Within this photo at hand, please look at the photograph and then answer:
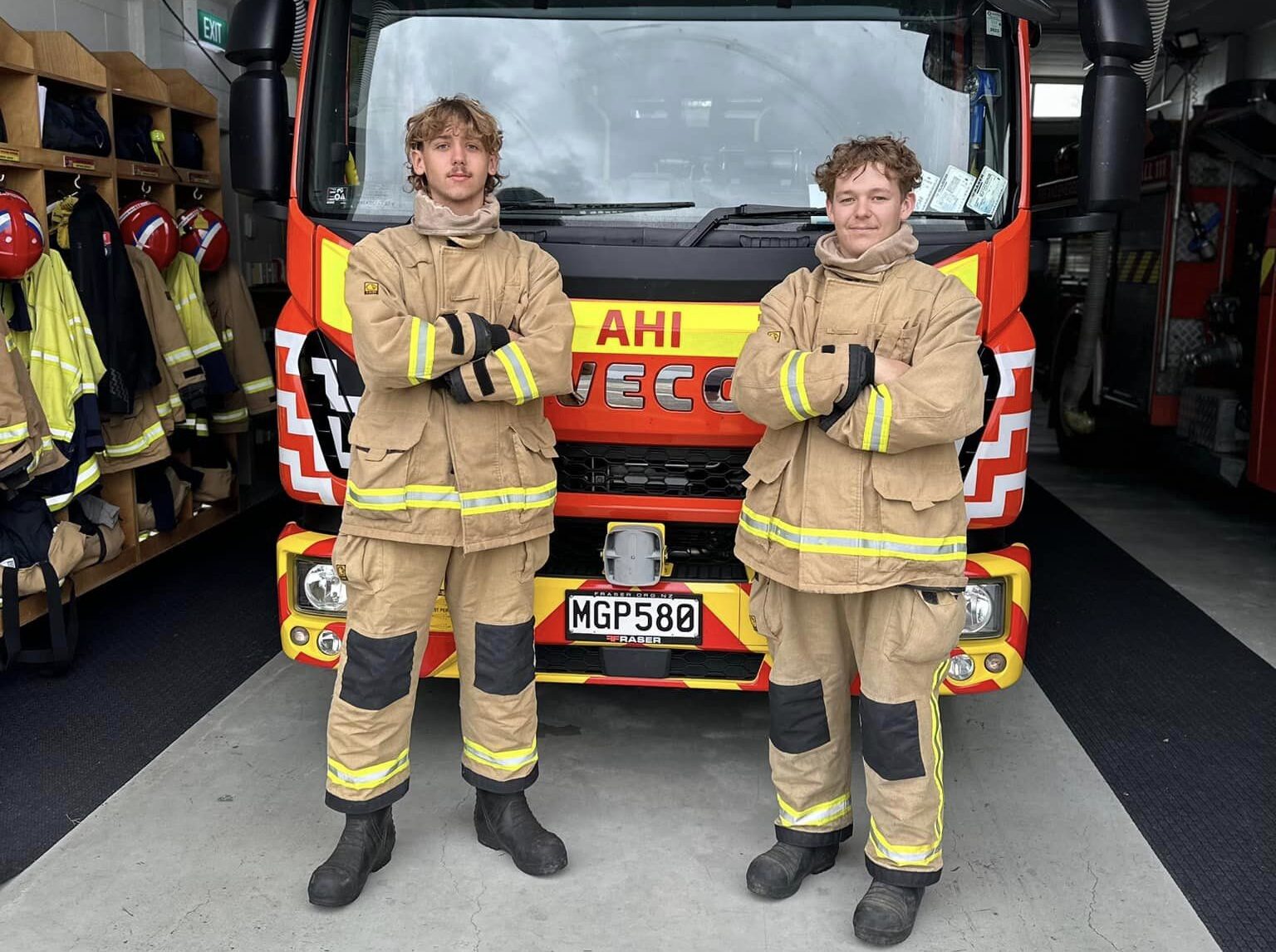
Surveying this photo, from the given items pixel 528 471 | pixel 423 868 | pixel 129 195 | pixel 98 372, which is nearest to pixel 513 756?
pixel 423 868

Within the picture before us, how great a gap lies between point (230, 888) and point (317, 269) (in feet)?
4.98

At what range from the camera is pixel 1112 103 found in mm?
3104

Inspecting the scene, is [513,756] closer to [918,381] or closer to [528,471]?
[528,471]

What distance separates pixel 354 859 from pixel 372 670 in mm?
442

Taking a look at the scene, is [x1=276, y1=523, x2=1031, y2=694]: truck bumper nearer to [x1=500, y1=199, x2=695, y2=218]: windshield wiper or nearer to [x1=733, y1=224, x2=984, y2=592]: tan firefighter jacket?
[x1=733, y1=224, x2=984, y2=592]: tan firefighter jacket

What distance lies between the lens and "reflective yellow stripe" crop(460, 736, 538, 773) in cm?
306

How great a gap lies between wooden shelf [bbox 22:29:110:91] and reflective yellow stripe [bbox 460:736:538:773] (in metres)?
3.25

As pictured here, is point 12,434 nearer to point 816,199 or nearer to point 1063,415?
point 816,199

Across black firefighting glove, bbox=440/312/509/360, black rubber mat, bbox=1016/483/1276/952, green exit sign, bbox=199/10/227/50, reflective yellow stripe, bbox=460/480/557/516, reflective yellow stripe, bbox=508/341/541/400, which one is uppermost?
green exit sign, bbox=199/10/227/50

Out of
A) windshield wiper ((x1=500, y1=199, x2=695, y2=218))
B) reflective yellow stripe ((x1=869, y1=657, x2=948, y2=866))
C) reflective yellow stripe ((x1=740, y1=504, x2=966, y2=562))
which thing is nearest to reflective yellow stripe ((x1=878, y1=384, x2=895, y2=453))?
reflective yellow stripe ((x1=740, y1=504, x2=966, y2=562))

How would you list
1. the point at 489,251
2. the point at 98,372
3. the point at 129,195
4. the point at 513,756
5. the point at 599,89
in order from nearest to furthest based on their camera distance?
the point at 489,251 < the point at 513,756 < the point at 599,89 < the point at 98,372 < the point at 129,195

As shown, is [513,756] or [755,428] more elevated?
[755,428]

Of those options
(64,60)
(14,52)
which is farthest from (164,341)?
(14,52)

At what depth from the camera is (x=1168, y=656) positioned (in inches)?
189
